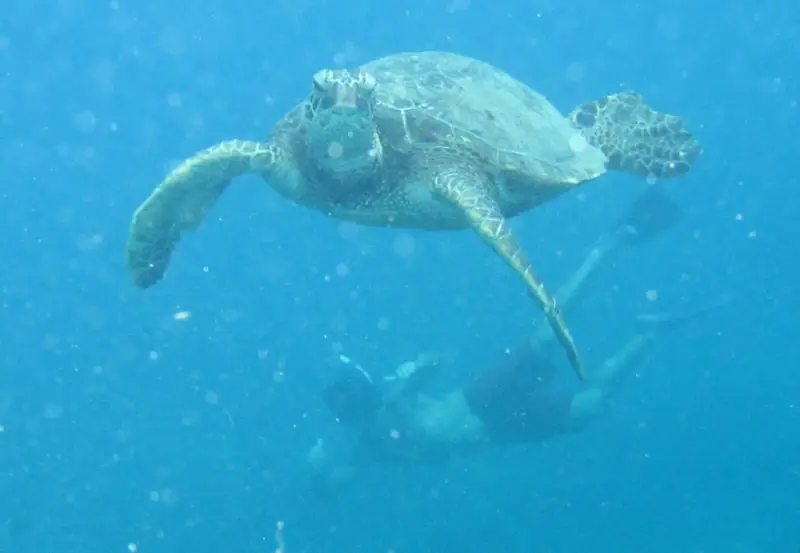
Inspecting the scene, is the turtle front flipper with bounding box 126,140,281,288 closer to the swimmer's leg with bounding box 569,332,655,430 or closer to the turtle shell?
the turtle shell

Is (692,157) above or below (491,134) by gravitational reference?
above

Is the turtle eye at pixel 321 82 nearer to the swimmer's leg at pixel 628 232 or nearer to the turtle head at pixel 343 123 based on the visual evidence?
the turtle head at pixel 343 123

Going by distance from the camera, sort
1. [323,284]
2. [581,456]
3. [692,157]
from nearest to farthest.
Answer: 1. [692,157]
2. [581,456]
3. [323,284]

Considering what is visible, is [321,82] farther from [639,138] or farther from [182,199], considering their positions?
[639,138]

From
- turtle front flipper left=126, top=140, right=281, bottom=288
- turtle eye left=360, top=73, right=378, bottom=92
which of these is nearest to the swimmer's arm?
turtle front flipper left=126, top=140, right=281, bottom=288

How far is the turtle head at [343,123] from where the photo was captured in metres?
4.38

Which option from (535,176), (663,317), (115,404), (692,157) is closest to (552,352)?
(663,317)

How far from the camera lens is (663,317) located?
534 inches

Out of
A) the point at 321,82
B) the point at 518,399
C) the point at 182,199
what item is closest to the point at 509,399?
the point at 518,399

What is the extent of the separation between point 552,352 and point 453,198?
7.21 metres

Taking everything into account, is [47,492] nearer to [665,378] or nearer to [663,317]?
[663,317]

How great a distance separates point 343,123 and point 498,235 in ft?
4.41

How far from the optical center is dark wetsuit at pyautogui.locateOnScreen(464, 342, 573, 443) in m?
11.5

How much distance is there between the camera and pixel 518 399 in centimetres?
1145
